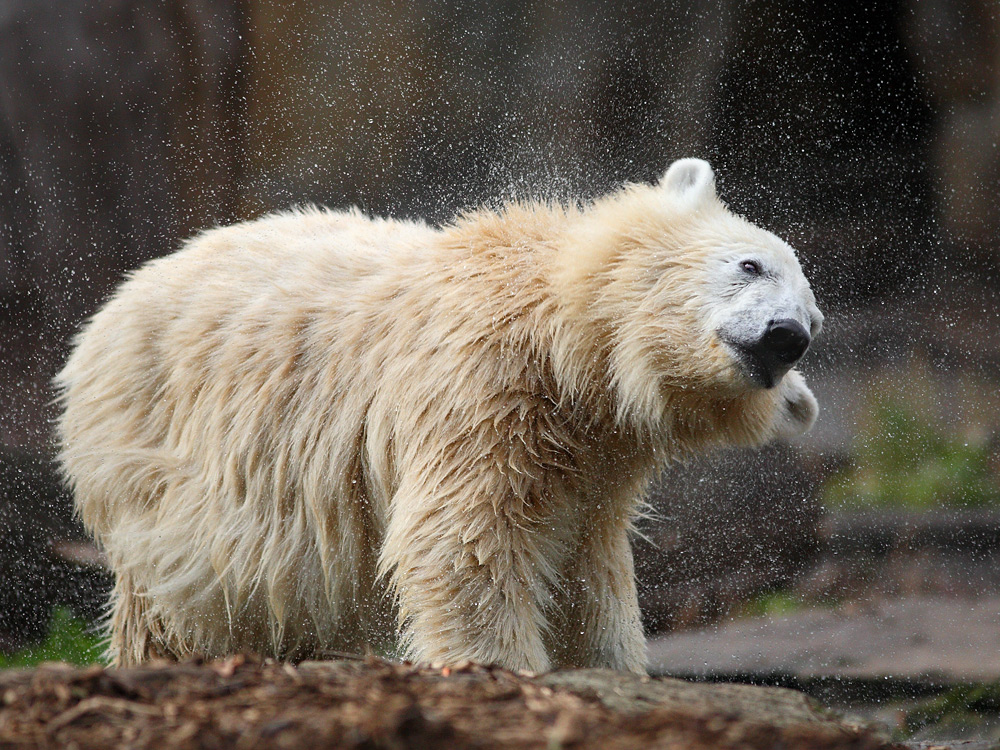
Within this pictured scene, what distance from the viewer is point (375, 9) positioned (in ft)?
21.6

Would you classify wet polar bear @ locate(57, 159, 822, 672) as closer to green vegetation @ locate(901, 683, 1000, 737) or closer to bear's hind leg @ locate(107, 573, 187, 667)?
bear's hind leg @ locate(107, 573, 187, 667)

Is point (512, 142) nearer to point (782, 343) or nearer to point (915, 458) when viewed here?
point (915, 458)

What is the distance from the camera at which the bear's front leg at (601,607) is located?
13.5 ft

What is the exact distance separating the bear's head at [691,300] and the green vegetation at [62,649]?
4369mm

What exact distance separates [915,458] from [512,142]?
11.2ft

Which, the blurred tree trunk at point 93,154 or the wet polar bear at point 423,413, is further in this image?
the blurred tree trunk at point 93,154

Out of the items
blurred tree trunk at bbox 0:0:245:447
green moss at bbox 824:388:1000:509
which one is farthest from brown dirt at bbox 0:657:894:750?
blurred tree trunk at bbox 0:0:245:447

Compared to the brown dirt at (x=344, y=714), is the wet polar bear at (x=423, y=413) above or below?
above

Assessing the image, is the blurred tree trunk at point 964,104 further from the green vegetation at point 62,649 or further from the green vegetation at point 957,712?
the green vegetation at point 62,649

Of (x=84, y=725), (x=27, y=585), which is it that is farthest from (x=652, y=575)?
(x=84, y=725)

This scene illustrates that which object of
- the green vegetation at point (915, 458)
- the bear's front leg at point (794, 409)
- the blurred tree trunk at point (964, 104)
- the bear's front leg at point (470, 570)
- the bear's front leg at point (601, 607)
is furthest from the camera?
the green vegetation at point (915, 458)

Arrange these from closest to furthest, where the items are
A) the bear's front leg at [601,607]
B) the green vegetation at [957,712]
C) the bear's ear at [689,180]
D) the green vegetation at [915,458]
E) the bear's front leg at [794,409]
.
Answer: the bear's ear at [689,180] → the bear's front leg at [794,409] → the bear's front leg at [601,607] → the green vegetation at [957,712] → the green vegetation at [915,458]

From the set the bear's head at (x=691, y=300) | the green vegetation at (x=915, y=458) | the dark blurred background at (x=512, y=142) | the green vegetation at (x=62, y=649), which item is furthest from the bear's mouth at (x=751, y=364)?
the green vegetation at (x=62, y=649)

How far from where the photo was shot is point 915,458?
262 inches
